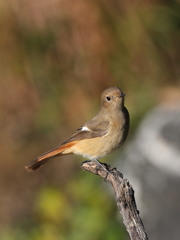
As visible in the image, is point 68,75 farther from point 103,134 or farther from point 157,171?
point 103,134

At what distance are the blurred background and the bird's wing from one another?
6.47ft

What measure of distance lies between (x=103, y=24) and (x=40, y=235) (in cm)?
379

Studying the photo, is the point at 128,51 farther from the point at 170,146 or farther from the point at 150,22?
the point at 170,146

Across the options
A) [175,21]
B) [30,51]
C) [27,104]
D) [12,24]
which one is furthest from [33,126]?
[175,21]

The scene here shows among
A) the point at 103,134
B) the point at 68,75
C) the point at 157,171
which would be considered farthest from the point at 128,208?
the point at 68,75

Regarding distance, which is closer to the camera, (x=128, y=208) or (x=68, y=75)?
(x=128, y=208)

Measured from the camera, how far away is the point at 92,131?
4668 millimetres

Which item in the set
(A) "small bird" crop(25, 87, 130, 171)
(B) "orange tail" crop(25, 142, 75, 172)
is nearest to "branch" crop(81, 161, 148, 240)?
(A) "small bird" crop(25, 87, 130, 171)

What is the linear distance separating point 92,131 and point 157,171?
5.84ft

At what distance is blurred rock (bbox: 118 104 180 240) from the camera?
19.1 ft

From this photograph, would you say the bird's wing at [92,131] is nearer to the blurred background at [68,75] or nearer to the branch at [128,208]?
the branch at [128,208]

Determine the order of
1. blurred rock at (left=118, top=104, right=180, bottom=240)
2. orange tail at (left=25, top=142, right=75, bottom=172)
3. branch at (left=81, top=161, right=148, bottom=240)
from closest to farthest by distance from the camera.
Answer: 1. branch at (left=81, top=161, right=148, bottom=240)
2. orange tail at (left=25, top=142, right=75, bottom=172)
3. blurred rock at (left=118, top=104, right=180, bottom=240)

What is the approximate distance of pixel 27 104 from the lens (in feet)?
26.5

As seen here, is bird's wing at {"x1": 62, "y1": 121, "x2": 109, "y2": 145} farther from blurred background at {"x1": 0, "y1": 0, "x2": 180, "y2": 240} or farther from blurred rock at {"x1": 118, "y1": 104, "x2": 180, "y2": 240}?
blurred background at {"x1": 0, "y1": 0, "x2": 180, "y2": 240}
